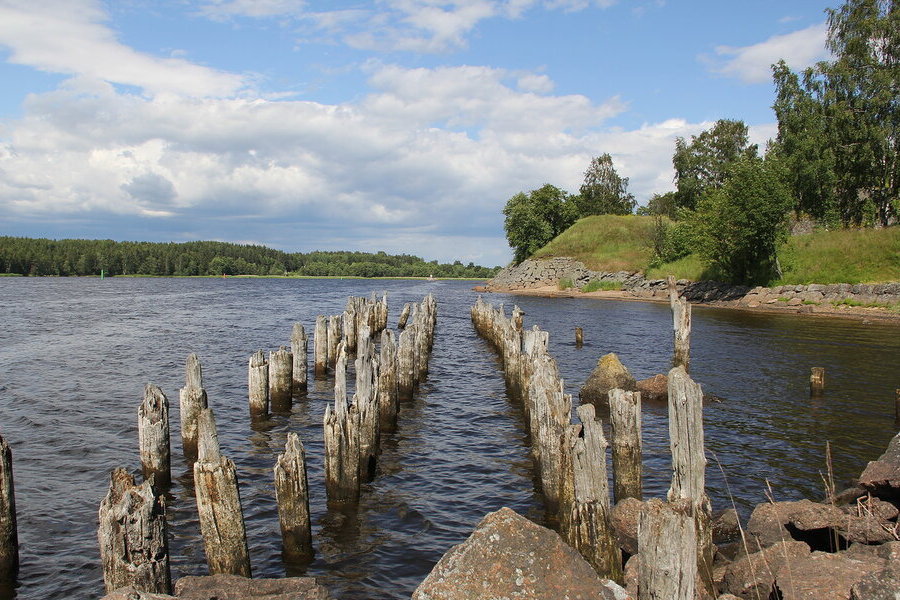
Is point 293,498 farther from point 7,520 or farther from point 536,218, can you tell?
point 536,218

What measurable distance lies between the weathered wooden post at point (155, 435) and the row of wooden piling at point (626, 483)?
6.92 metres

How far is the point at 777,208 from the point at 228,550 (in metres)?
53.6

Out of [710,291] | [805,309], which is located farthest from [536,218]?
[805,309]

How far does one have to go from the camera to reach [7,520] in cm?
835

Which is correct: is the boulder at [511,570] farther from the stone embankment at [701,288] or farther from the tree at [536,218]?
the tree at [536,218]

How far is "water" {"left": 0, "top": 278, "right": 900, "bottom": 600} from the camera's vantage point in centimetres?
996

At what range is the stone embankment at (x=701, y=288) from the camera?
1825 inches

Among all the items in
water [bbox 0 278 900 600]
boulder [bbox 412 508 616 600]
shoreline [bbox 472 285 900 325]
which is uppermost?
boulder [bbox 412 508 616 600]

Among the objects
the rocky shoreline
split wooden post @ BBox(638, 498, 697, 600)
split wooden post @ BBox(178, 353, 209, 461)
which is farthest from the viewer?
the rocky shoreline

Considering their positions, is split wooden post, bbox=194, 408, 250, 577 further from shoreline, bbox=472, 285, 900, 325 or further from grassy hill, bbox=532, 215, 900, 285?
grassy hill, bbox=532, 215, 900, 285

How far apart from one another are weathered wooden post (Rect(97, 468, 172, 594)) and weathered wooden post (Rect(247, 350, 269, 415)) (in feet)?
32.0

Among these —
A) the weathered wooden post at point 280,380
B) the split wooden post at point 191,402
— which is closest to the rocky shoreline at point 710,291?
the weathered wooden post at point 280,380

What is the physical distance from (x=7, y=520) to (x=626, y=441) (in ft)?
29.6

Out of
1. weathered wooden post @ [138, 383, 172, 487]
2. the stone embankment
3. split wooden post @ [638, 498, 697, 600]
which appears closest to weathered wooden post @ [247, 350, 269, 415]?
weathered wooden post @ [138, 383, 172, 487]
